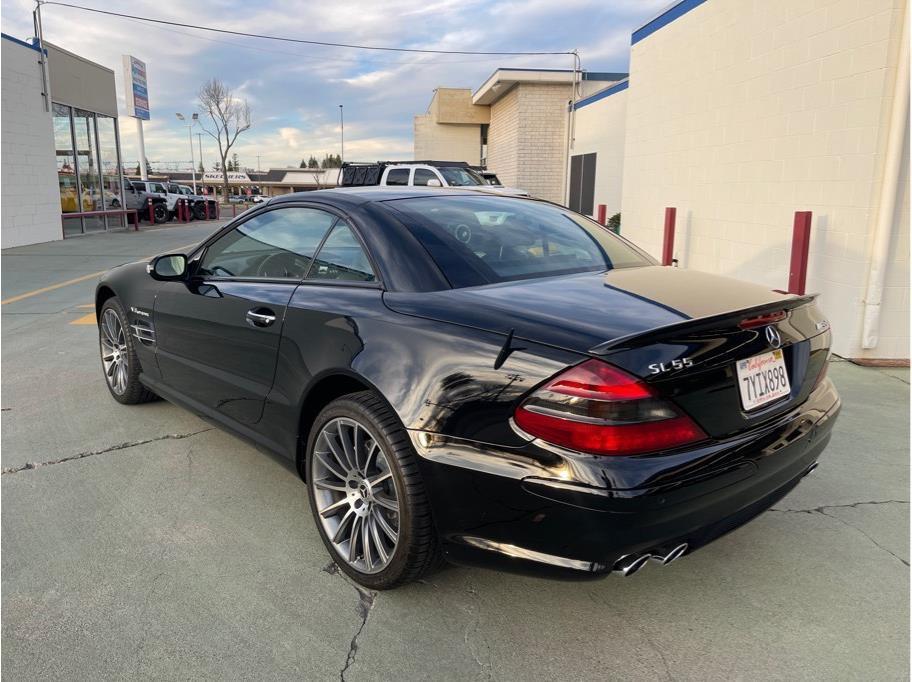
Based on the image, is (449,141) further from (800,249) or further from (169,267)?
(169,267)

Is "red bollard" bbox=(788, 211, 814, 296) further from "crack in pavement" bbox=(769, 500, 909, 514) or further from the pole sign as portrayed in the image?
the pole sign

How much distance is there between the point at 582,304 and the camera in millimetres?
2416

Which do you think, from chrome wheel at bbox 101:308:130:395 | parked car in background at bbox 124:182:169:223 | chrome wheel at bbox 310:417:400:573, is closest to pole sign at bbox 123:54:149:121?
parked car in background at bbox 124:182:169:223

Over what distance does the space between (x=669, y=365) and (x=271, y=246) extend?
225cm

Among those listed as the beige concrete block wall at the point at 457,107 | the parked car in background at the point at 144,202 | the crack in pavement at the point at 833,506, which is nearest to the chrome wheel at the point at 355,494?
the crack in pavement at the point at 833,506

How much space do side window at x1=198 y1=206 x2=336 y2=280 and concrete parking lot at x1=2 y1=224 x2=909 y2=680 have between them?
111 cm

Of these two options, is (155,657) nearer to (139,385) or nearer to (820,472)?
(139,385)

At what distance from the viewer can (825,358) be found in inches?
108

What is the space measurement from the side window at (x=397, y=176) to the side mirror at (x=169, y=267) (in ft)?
37.0

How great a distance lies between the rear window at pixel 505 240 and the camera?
281cm

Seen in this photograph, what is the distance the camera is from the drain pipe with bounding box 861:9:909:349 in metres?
5.45

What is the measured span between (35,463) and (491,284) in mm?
2934

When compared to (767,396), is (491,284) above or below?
above

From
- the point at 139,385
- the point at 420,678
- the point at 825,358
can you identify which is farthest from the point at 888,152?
the point at 139,385
